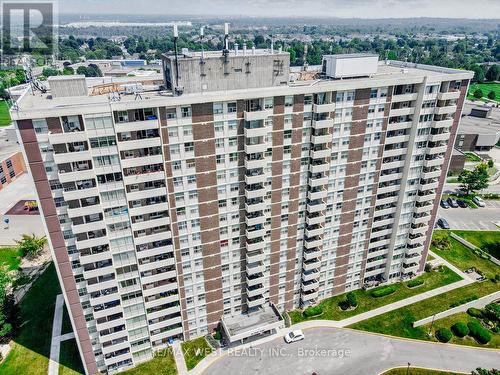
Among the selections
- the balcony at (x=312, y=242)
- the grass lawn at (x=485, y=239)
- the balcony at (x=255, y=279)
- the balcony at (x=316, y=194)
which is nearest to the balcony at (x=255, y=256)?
the balcony at (x=255, y=279)

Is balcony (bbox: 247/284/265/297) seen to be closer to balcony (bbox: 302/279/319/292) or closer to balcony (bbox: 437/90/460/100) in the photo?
balcony (bbox: 302/279/319/292)

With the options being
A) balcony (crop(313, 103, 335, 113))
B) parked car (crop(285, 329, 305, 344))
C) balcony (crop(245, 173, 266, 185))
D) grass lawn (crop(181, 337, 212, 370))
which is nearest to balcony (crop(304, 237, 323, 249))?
parked car (crop(285, 329, 305, 344))

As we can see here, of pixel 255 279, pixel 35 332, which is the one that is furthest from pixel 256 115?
pixel 35 332

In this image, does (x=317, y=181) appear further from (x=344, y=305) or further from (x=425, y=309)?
(x=425, y=309)

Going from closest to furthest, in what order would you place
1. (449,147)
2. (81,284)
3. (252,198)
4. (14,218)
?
(81,284), (252,198), (449,147), (14,218)

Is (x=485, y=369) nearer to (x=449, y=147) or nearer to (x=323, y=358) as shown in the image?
(x=323, y=358)

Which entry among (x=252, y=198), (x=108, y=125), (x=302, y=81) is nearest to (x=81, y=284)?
(x=108, y=125)
